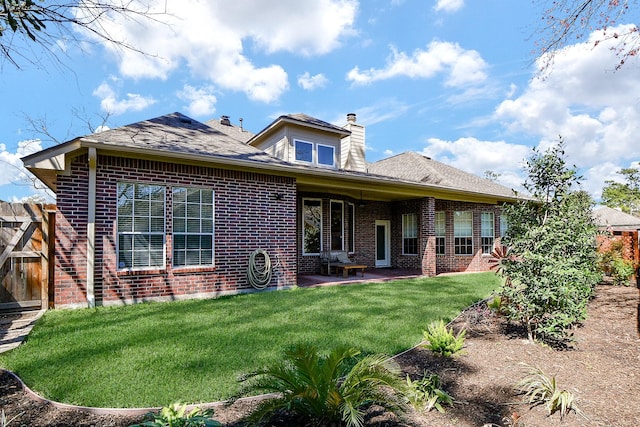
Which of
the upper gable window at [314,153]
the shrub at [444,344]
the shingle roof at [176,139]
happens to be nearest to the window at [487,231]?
the upper gable window at [314,153]

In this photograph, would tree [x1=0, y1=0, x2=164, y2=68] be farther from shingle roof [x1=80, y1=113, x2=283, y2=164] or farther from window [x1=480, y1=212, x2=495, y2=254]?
window [x1=480, y1=212, x2=495, y2=254]

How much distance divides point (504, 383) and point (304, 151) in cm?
1040

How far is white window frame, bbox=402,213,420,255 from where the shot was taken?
48.1ft

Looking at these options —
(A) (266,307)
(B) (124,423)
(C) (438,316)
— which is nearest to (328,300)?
(A) (266,307)

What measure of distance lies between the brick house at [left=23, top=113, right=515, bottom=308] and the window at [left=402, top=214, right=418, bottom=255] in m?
2.05

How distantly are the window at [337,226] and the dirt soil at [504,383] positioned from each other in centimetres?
808

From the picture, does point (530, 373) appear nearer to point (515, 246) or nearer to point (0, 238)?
point (515, 246)

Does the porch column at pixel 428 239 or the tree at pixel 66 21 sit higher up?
the tree at pixel 66 21

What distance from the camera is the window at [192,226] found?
775cm

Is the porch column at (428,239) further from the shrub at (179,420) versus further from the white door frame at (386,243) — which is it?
the shrub at (179,420)

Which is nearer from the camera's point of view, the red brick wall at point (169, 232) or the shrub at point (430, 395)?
the shrub at point (430, 395)

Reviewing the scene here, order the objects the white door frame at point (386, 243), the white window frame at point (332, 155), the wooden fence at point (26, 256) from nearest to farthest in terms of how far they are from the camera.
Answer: the wooden fence at point (26, 256)
the white window frame at point (332, 155)
the white door frame at point (386, 243)

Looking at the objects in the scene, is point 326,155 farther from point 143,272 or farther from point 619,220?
point 619,220

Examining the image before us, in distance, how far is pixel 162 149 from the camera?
7.12 metres
